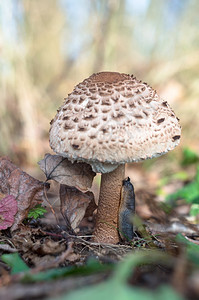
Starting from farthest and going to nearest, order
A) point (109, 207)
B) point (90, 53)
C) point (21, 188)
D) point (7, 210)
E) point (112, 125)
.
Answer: point (90, 53)
point (109, 207)
point (21, 188)
point (7, 210)
point (112, 125)

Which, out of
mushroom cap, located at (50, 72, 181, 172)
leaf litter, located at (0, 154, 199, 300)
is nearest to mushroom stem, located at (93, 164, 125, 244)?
Answer: leaf litter, located at (0, 154, 199, 300)

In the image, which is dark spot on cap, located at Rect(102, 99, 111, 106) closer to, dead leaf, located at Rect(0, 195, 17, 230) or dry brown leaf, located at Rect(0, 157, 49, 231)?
dry brown leaf, located at Rect(0, 157, 49, 231)

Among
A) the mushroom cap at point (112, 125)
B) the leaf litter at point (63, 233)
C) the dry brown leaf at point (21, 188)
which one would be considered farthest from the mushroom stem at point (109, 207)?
the dry brown leaf at point (21, 188)

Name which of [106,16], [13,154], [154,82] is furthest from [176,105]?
[13,154]

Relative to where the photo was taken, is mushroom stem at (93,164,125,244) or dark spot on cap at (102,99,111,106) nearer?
dark spot on cap at (102,99,111,106)

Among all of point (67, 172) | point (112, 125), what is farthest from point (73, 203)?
point (112, 125)

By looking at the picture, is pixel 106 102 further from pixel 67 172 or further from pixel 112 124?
pixel 67 172
